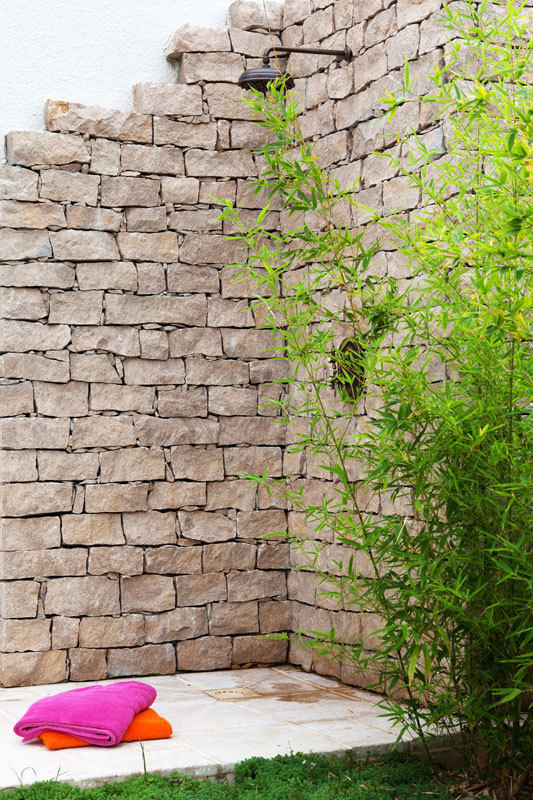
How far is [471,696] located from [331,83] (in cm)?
306

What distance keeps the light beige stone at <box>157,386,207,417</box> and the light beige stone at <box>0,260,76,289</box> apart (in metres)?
0.75

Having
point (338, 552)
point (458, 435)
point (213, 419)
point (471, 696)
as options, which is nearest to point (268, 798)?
point (471, 696)

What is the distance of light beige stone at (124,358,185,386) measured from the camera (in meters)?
4.82

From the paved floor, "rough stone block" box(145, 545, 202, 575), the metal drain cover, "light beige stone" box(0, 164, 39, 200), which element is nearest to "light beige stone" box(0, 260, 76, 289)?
"light beige stone" box(0, 164, 39, 200)

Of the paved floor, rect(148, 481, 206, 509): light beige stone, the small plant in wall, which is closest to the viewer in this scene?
the small plant in wall

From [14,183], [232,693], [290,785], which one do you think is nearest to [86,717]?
[290,785]

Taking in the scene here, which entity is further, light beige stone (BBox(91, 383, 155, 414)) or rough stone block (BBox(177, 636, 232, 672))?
rough stone block (BBox(177, 636, 232, 672))

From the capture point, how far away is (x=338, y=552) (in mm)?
4625

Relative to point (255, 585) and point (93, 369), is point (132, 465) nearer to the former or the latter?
point (93, 369)

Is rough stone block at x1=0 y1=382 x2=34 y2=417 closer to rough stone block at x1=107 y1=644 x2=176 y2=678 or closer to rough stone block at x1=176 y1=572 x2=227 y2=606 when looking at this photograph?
rough stone block at x1=176 y1=572 x2=227 y2=606

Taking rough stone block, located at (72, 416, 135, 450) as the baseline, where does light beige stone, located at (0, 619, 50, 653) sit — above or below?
below

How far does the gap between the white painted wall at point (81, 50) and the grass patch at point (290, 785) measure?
124 inches

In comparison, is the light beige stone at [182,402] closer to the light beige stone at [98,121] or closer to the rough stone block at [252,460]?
the rough stone block at [252,460]

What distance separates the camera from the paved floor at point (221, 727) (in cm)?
328
